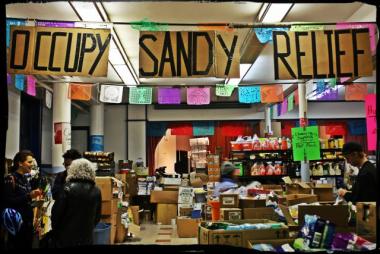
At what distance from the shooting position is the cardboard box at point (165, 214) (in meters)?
10.3

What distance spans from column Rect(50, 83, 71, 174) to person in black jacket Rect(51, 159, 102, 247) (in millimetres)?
5873

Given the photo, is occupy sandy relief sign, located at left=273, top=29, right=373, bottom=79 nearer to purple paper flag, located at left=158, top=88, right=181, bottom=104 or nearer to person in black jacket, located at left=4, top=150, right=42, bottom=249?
person in black jacket, located at left=4, top=150, right=42, bottom=249

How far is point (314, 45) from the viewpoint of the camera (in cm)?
297

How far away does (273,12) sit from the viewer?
566 cm

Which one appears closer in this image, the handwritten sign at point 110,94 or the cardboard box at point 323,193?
the cardboard box at point 323,193

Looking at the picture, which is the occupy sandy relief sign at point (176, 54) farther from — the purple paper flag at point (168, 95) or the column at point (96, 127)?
the column at point (96, 127)

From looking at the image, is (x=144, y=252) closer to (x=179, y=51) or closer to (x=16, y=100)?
(x=179, y=51)

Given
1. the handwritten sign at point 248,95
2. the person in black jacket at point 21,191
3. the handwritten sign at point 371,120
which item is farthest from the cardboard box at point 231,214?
the handwritten sign at point 248,95

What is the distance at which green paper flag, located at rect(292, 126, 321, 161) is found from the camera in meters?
5.77

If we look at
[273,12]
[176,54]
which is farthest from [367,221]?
[273,12]

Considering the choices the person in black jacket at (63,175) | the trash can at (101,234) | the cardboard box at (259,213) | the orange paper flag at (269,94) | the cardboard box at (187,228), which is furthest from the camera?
the orange paper flag at (269,94)

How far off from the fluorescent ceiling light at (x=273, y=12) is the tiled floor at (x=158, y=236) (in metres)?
4.06

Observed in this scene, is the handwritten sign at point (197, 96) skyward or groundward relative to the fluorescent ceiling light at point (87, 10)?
groundward

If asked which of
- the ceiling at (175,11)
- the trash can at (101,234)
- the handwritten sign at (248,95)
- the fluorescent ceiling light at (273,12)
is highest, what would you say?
the ceiling at (175,11)
